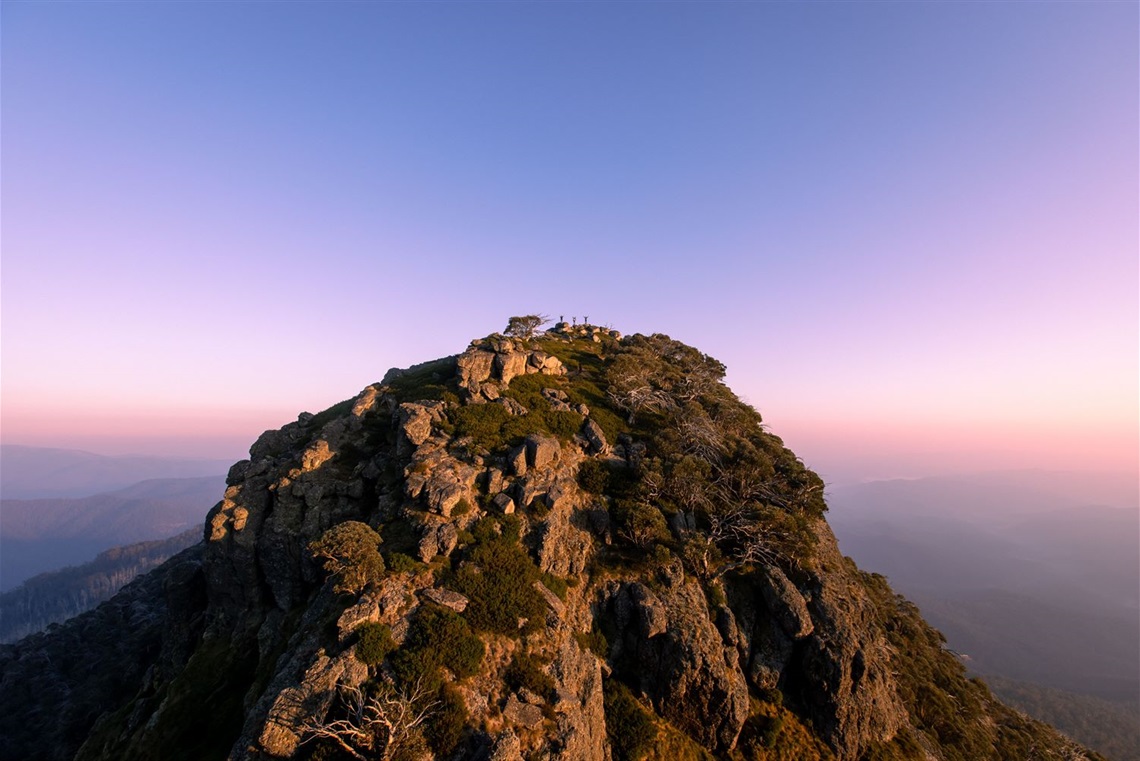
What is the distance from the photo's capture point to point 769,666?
26719 mm

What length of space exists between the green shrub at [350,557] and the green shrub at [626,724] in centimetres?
1410

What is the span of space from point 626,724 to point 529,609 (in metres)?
7.67

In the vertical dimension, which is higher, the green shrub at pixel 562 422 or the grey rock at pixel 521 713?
the green shrub at pixel 562 422

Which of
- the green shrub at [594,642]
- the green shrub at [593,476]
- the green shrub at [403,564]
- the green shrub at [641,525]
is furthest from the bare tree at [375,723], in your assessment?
the green shrub at [593,476]

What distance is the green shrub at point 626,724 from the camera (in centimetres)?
2275

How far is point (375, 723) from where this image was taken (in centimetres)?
1789

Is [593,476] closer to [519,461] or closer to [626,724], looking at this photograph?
[519,461]

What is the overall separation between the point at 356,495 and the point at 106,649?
6280 cm

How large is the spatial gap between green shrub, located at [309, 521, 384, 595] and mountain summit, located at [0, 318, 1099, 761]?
0.12 metres

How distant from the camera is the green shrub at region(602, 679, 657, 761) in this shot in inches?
896

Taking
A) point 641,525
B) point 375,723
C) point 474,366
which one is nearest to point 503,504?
point 641,525

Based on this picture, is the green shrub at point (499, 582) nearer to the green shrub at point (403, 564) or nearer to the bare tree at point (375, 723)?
the green shrub at point (403, 564)

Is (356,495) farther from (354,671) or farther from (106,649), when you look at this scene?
(106,649)

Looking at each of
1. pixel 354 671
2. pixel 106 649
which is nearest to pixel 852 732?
pixel 354 671
